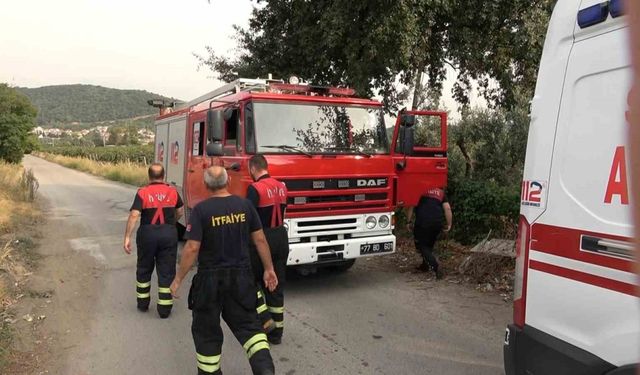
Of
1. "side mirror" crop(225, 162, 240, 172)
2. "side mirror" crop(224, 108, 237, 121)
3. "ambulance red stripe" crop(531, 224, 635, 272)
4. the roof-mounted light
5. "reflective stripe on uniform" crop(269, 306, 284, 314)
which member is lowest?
"reflective stripe on uniform" crop(269, 306, 284, 314)

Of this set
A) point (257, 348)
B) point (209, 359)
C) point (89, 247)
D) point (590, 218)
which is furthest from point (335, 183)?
point (89, 247)

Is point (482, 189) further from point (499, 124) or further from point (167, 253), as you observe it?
point (167, 253)

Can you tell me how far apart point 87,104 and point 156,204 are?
123971 mm

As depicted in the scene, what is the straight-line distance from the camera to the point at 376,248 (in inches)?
261

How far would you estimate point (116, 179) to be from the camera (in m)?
30.3

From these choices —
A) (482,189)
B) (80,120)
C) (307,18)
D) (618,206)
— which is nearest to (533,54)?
(482,189)

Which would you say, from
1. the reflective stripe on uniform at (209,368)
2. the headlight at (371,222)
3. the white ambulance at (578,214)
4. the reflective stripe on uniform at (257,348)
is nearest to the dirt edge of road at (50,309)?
the reflective stripe on uniform at (209,368)

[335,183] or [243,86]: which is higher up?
[243,86]

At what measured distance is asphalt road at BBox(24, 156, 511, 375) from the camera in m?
4.38

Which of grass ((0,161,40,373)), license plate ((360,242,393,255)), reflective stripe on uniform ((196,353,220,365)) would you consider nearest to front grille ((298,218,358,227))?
license plate ((360,242,393,255))

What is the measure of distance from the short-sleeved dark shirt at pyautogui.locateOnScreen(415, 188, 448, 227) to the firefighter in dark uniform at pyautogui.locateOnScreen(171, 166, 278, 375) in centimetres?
378

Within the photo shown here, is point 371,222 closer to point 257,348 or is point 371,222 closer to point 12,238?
point 257,348

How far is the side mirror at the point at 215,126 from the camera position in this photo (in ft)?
21.3

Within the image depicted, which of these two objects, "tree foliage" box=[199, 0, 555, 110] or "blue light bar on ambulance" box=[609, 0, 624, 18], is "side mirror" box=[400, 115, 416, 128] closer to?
"tree foliage" box=[199, 0, 555, 110]
